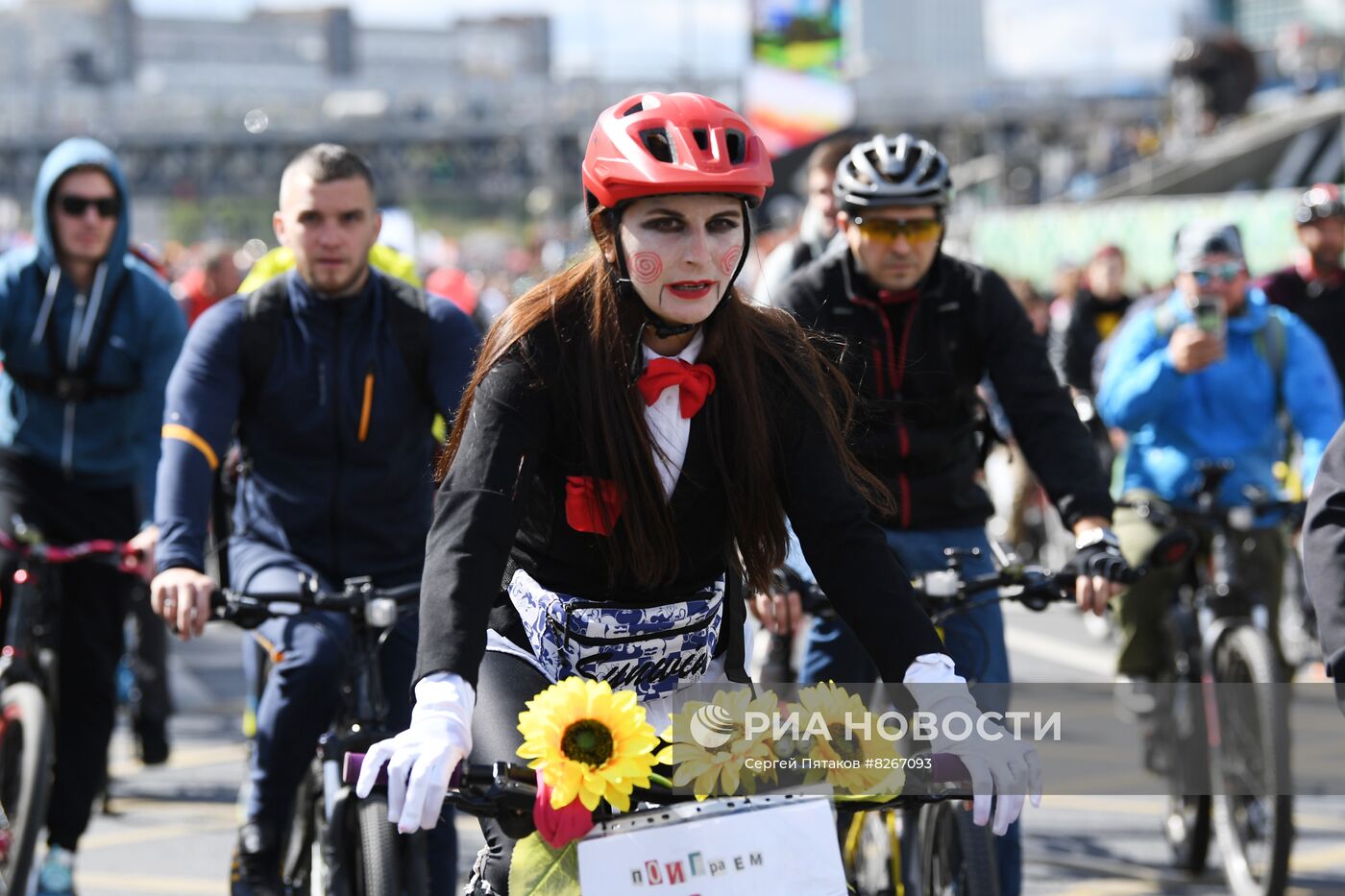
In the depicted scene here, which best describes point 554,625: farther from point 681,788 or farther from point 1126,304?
point 1126,304

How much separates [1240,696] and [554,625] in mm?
3282

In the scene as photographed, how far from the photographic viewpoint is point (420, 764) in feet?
8.55

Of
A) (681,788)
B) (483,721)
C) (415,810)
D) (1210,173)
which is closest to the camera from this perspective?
(415,810)

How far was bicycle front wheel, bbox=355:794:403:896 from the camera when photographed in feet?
13.2

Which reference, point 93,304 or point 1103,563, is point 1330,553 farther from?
point 93,304

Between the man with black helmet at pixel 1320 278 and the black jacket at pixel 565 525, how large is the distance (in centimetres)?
541

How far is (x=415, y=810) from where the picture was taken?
2.58 meters

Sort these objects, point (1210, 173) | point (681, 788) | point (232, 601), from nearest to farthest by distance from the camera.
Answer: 1. point (681, 788)
2. point (232, 601)
3. point (1210, 173)

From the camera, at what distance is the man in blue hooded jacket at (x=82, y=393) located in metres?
5.92

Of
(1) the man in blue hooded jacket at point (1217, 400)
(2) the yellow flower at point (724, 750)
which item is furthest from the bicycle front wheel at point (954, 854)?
(1) the man in blue hooded jacket at point (1217, 400)

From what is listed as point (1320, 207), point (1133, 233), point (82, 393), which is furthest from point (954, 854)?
point (1133, 233)

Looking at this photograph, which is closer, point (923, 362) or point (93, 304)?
point (923, 362)

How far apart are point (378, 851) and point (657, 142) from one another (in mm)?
1677

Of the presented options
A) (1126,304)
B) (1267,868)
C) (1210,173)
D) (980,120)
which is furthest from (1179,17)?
(1267,868)
